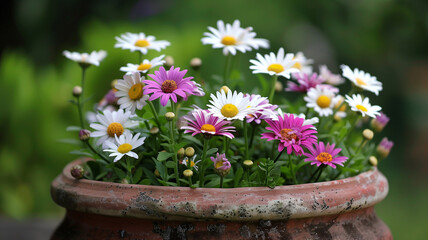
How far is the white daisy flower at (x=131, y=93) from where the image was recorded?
0.93 meters

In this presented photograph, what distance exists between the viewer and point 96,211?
90 centimetres

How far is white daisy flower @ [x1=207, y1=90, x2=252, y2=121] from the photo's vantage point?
0.87 metres

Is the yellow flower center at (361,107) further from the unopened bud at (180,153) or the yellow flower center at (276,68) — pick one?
the unopened bud at (180,153)

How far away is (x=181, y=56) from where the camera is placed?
100 inches

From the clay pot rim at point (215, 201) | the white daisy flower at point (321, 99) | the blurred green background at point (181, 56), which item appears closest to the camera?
the clay pot rim at point (215, 201)

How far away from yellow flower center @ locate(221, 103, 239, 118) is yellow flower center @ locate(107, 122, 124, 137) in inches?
8.3

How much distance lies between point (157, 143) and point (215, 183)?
16 centimetres

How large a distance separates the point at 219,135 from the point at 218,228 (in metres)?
0.16

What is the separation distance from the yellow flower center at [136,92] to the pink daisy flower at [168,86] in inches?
0.7

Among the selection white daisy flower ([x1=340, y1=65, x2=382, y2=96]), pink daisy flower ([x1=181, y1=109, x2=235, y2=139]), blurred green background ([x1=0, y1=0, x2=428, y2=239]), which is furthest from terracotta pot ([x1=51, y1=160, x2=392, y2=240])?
blurred green background ([x1=0, y1=0, x2=428, y2=239])

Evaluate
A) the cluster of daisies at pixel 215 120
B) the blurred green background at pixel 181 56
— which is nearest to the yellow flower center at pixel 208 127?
the cluster of daisies at pixel 215 120

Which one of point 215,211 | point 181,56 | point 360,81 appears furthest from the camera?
point 181,56

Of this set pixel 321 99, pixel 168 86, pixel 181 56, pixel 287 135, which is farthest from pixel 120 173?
pixel 181 56

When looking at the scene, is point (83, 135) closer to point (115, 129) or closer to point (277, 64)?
point (115, 129)
